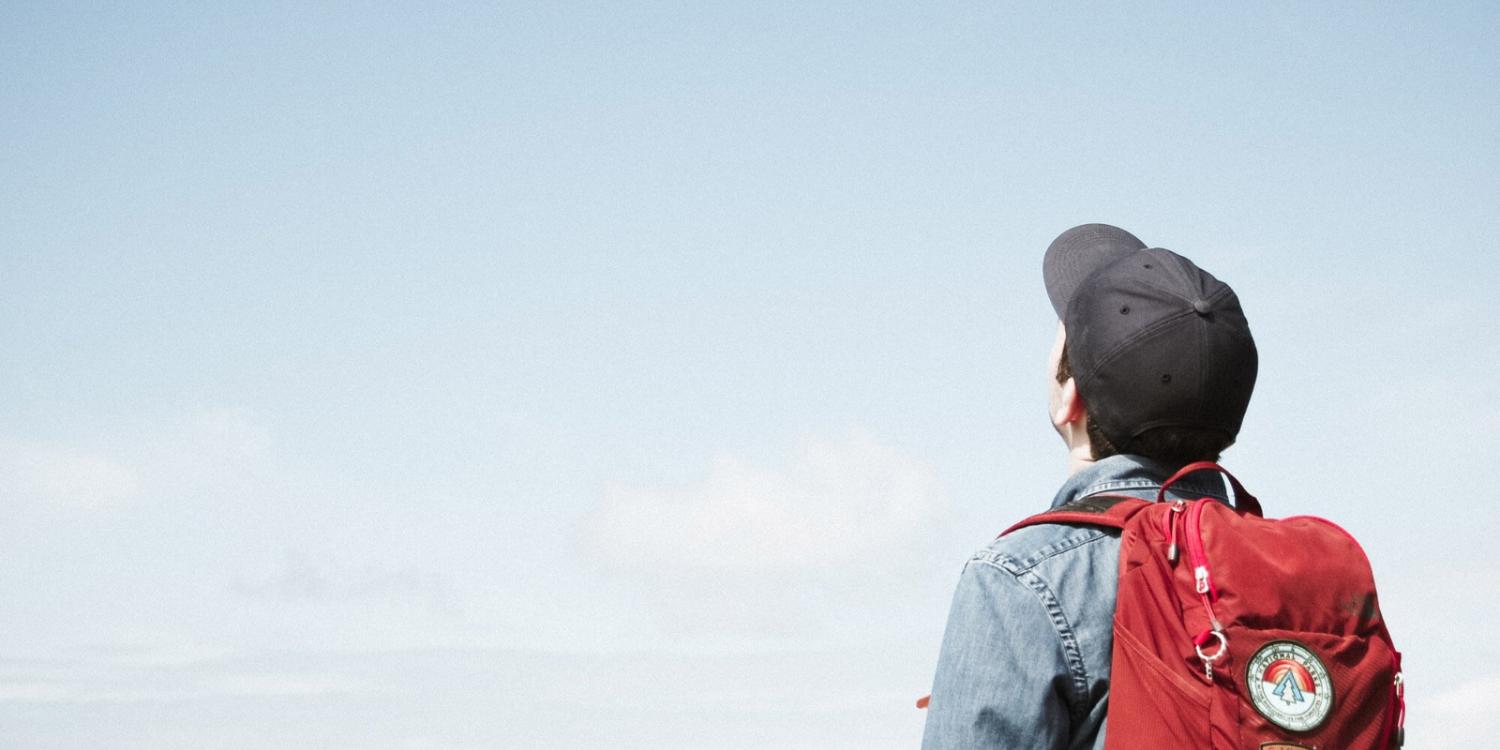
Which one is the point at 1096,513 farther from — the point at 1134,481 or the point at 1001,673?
the point at 1001,673

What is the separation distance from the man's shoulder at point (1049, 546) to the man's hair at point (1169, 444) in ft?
1.01

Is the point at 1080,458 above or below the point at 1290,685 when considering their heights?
above

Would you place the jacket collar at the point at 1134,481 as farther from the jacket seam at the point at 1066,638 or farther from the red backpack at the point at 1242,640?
the jacket seam at the point at 1066,638

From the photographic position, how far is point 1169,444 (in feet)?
12.2

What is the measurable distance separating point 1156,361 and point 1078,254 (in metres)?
0.92

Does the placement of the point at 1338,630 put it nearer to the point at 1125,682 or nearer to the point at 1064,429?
the point at 1125,682

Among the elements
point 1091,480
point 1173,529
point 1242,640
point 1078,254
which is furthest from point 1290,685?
point 1078,254

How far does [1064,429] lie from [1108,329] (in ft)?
1.11

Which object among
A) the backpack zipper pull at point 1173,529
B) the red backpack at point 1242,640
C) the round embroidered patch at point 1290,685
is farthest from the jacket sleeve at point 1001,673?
the round embroidered patch at point 1290,685

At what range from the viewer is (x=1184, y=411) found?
3652 mm

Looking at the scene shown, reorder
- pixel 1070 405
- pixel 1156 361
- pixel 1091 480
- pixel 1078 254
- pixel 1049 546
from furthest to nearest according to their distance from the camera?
1. pixel 1078 254
2. pixel 1070 405
3. pixel 1091 480
4. pixel 1156 361
5. pixel 1049 546

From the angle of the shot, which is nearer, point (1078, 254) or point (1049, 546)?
point (1049, 546)

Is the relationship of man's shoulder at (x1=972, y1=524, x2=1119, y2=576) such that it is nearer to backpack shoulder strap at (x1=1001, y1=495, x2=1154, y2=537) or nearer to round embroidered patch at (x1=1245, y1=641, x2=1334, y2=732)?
backpack shoulder strap at (x1=1001, y1=495, x2=1154, y2=537)

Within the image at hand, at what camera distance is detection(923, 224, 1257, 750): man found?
3.34 m
